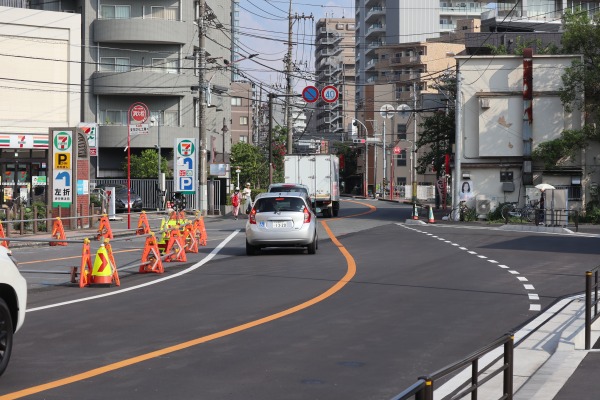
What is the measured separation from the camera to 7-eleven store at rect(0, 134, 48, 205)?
5125 cm

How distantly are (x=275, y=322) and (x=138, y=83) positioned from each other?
A: 5285cm

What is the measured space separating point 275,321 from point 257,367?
3337 millimetres

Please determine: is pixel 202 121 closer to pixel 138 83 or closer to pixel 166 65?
pixel 138 83

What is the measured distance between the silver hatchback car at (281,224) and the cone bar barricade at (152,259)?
468cm

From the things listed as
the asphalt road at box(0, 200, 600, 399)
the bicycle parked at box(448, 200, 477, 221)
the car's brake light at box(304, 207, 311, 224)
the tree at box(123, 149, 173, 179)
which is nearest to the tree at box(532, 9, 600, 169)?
the bicycle parked at box(448, 200, 477, 221)

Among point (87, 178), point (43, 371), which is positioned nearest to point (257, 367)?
point (43, 371)

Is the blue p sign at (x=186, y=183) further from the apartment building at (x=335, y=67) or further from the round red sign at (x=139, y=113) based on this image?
the apartment building at (x=335, y=67)

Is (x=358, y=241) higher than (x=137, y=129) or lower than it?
lower

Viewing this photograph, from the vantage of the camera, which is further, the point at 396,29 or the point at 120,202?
the point at 396,29

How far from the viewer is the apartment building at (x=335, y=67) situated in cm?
15588

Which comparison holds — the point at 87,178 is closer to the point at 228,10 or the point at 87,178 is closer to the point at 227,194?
the point at 227,194

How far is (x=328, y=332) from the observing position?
1171 centimetres

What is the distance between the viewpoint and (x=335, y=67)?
540 ft

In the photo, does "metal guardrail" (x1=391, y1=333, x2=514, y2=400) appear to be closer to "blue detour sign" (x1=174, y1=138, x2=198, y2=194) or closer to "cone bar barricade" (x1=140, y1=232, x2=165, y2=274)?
"cone bar barricade" (x1=140, y1=232, x2=165, y2=274)
